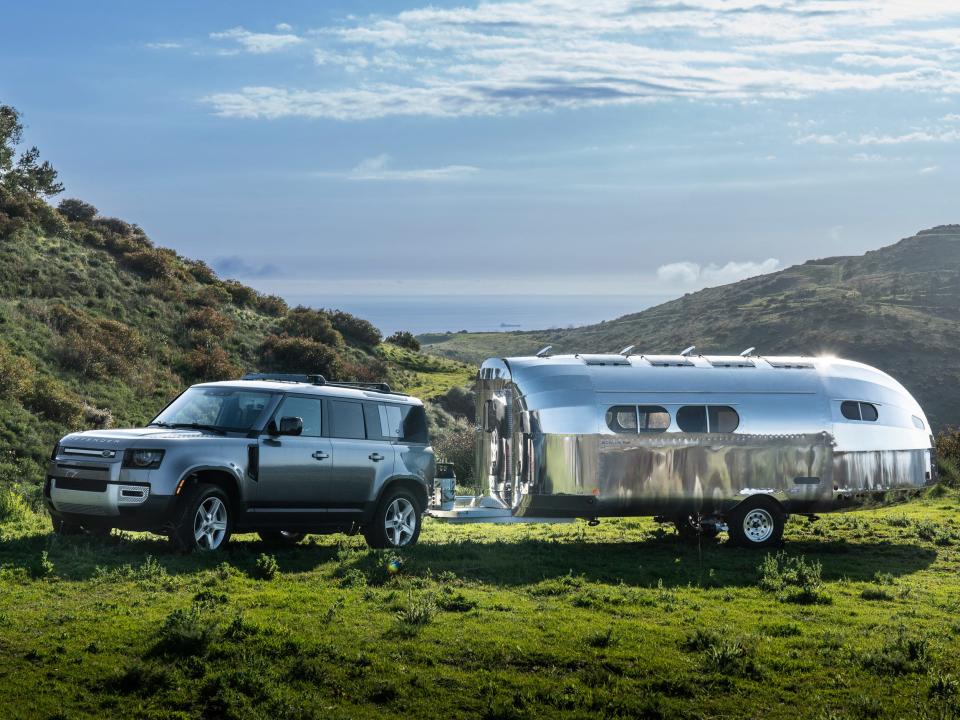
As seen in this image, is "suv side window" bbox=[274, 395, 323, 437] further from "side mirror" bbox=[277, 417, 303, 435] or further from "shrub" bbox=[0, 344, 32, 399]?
"shrub" bbox=[0, 344, 32, 399]

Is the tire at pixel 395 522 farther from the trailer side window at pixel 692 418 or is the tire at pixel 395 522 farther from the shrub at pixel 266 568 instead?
the trailer side window at pixel 692 418

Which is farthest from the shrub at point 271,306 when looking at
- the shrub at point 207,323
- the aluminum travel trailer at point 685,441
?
the aluminum travel trailer at point 685,441

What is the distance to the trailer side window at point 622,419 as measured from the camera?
16.2 m

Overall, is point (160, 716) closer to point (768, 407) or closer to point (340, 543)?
point (340, 543)

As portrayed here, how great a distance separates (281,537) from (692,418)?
19.9 feet

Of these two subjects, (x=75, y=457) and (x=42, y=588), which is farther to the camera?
(x=75, y=457)

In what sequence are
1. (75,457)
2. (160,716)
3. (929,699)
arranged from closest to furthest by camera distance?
(160,716) → (929,699) → (75,457)

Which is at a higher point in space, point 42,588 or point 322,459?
point 322,459

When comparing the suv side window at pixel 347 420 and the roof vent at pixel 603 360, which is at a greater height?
the roof vent at pixel 603 360

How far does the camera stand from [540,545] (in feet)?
54.6

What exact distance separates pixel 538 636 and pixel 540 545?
603 centimetres

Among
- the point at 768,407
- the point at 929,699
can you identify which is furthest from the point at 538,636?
the point at 768,407

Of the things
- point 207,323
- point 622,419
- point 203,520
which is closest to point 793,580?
point 622,419

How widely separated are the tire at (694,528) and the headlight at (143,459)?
7514 millimetres
